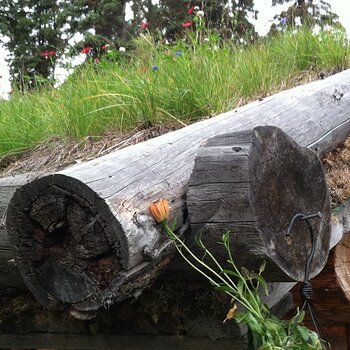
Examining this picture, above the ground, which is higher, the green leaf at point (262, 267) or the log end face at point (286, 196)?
the log end face at point (286, 196)

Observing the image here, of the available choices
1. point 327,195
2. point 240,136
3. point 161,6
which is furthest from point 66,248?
point 161,6

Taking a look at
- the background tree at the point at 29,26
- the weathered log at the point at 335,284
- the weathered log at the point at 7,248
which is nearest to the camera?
the weathered log at the point at 7,248

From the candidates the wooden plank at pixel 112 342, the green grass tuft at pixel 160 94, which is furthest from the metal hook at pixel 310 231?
the green grass tuft at pixel 160 94

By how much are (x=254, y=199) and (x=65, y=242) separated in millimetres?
433

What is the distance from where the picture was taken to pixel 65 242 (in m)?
1.56

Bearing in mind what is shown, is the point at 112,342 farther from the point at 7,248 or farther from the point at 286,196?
the point at 286,196

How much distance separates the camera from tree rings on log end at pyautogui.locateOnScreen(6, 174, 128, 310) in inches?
58.6

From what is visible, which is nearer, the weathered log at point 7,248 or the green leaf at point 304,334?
the green leaf at point 304,334

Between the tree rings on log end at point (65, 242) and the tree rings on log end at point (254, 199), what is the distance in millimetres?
284

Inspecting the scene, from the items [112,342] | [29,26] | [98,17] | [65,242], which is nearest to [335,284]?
[112,342]

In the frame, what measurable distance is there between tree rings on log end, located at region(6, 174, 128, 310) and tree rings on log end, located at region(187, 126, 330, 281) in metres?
0.28

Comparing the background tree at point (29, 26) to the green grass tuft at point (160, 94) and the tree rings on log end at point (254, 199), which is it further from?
the tree rings on log end at point (254, 199)

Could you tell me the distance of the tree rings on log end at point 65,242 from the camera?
4.89ft

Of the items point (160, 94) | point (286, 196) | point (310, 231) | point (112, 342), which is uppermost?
point (160, 94)
